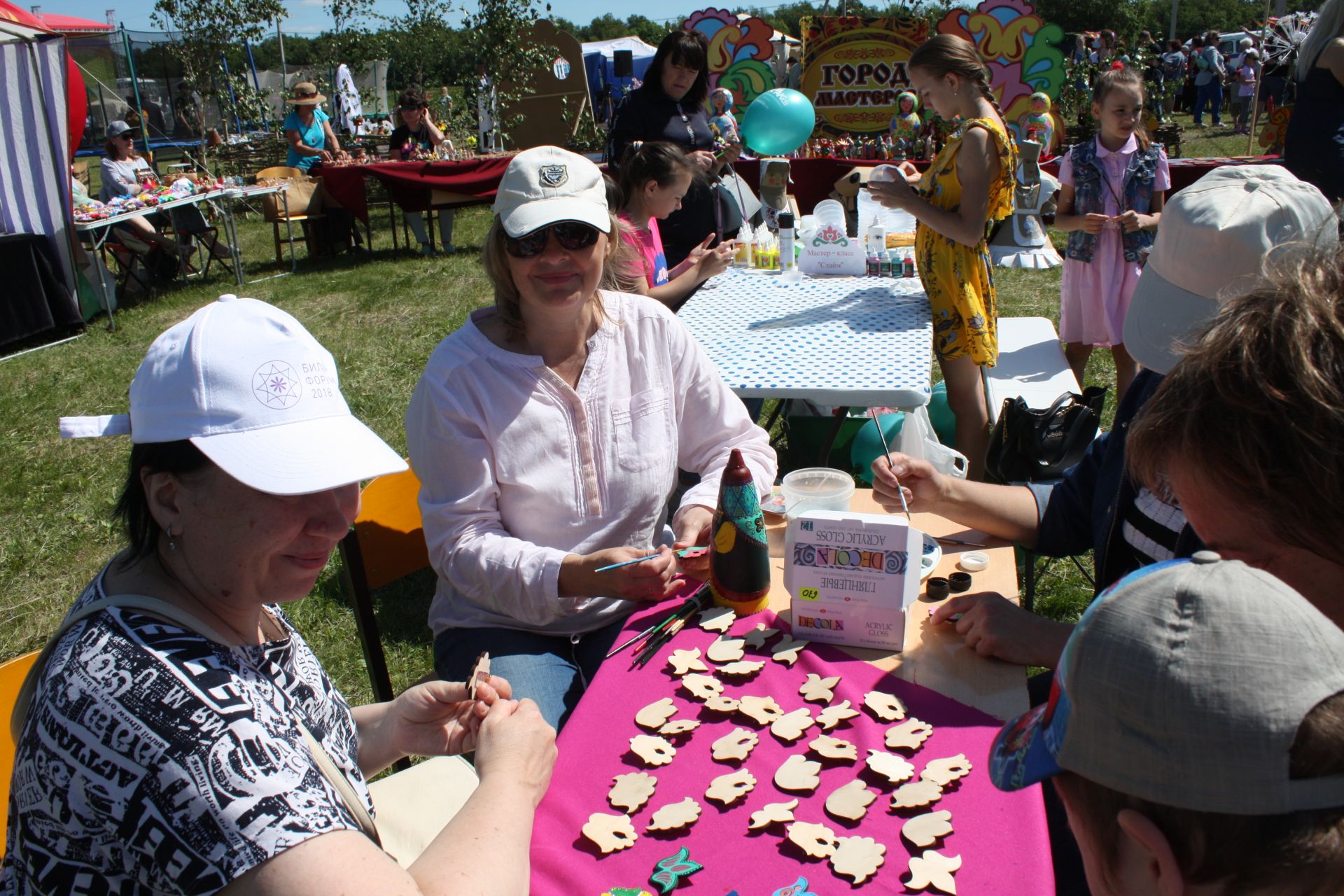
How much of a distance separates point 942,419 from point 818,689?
2.90 metres

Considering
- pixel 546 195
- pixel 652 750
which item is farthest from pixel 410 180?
pixel 652 750

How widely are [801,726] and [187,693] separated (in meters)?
0.86

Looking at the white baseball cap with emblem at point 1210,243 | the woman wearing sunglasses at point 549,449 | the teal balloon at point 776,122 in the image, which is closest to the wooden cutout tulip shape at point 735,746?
the woman wearing sunglasses at point 549,449

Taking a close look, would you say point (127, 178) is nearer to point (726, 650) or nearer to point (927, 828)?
point (726, 650)

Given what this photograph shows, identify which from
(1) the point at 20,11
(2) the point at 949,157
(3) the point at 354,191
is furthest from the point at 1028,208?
(1) the point at 20,11

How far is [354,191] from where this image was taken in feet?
34.5

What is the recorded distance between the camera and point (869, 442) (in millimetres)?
3910

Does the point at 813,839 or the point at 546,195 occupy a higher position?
the point at 546,195

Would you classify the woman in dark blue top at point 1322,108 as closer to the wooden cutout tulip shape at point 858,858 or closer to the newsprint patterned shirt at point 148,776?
the wooden cutout tulip shape at point 858,858

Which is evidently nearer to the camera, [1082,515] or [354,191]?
[1082,515]

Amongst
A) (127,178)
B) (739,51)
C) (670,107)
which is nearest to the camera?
(670,107)

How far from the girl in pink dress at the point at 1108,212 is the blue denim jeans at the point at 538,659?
3.85 m

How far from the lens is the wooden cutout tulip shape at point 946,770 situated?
128cm

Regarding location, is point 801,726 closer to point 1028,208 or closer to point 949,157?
point 949,157
